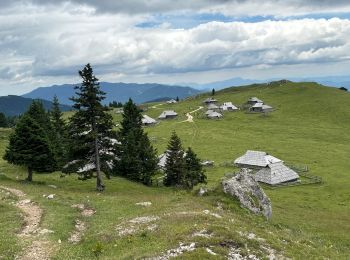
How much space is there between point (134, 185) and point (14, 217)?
3002 cm

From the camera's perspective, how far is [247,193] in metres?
36.7

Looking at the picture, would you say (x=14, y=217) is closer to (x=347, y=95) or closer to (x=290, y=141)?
(x=290, y=141)

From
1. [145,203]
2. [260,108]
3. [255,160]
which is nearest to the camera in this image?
[145,203]

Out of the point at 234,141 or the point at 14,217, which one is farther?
the point at 234,141

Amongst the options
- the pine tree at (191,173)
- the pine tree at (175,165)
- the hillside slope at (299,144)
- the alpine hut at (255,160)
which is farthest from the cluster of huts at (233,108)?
the pine tree at (175,165)

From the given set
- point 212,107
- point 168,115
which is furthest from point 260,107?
point 168,115

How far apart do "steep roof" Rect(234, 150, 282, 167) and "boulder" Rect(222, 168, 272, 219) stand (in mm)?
54574

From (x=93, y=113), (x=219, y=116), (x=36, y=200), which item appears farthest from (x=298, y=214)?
(x=219, y=116)

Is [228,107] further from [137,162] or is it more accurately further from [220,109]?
[137,162]

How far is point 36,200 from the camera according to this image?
130 feet

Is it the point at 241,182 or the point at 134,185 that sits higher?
the point at 241,182

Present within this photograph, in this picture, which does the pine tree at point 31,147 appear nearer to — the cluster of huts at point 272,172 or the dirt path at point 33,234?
the dirt path at point 33,234

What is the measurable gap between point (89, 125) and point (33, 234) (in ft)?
83.9

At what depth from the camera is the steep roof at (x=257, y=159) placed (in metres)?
92.1
